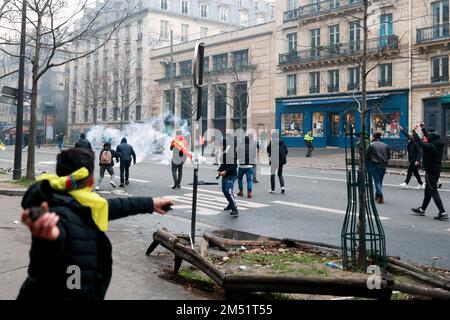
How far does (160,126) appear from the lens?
162 ft

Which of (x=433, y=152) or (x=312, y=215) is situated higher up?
(x=433, y=152)

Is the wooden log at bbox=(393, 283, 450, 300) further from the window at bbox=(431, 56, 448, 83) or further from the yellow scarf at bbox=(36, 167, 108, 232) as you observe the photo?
the window at bbox=(431, 56, 448, 83)

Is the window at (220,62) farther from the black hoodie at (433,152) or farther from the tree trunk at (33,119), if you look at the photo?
the black hoodie at (433,152)

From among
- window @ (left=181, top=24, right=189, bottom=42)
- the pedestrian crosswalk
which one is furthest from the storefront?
window @ (left=181, top=24, right=189, bottom=42)

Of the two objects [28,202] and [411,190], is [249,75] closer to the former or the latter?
[411,190]

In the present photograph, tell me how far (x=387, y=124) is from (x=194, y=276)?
2974 cm

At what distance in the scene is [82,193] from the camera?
9.09ft

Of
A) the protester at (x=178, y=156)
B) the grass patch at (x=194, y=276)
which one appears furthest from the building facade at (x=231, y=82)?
the grass patch at (x=194, y=276)

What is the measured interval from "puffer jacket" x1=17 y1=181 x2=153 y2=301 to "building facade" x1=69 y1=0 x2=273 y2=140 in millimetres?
48117

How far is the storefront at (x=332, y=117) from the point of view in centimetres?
3189

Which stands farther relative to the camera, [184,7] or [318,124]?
[184,7]

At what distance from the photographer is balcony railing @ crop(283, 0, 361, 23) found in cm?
3431

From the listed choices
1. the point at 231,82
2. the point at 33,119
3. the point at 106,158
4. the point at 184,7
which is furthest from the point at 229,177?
the point at 184,7

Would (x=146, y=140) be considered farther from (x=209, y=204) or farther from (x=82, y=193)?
(x=82, y=193)
